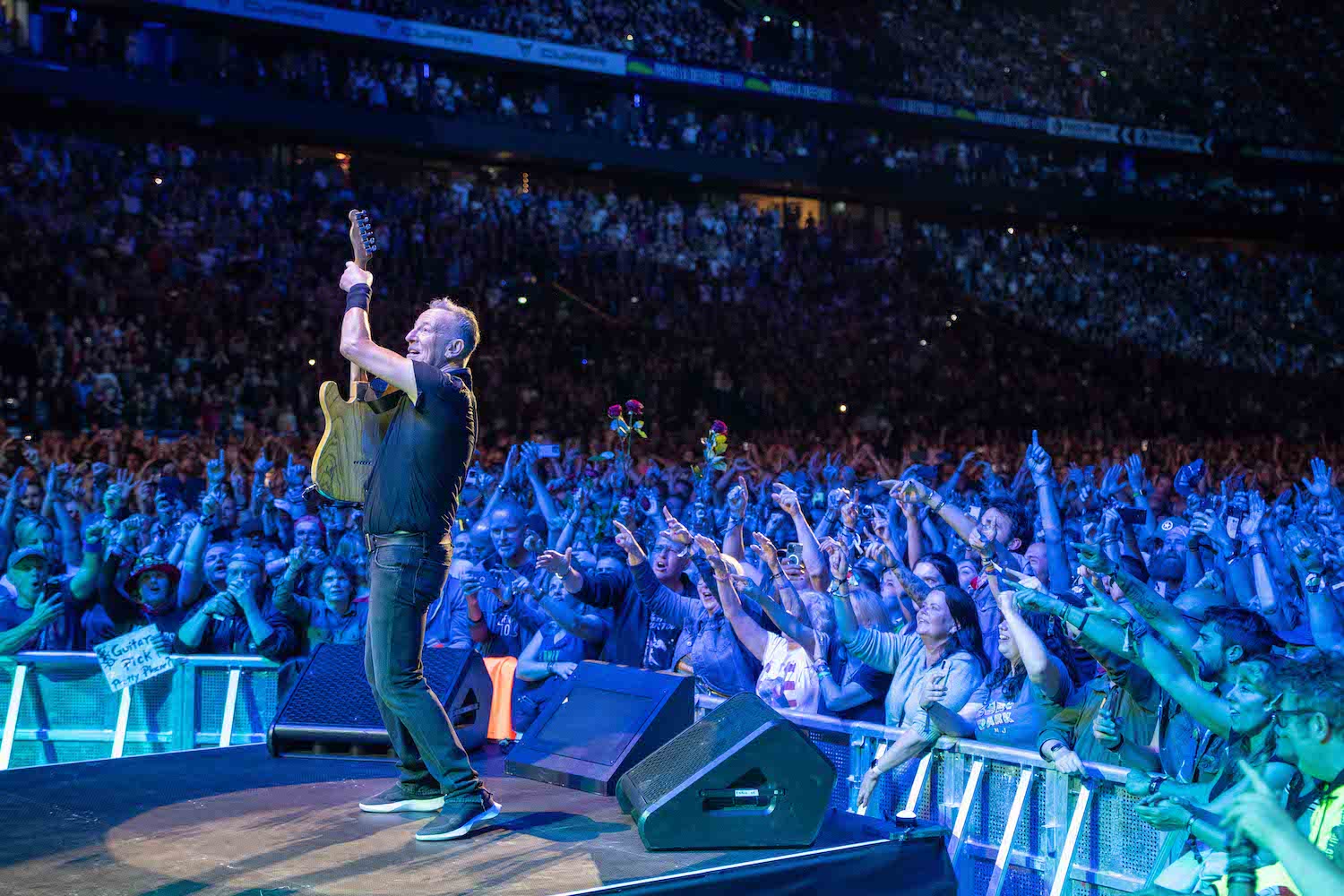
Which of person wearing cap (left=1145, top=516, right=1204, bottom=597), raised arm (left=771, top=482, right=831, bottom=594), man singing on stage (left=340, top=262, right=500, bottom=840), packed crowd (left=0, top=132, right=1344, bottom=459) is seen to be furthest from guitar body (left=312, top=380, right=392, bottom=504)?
packed crowd (left=0, top=132, right=1344, bottom=459)

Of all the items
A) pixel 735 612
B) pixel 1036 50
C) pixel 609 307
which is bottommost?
pixel 735 612

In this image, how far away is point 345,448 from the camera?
3.73 m

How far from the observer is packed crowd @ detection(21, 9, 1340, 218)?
1836cm

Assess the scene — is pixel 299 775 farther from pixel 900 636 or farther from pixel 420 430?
pixel 900 636

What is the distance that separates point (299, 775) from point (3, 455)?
6.19 meters

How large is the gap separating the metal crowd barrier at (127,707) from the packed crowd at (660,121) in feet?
46.0

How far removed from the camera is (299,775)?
418 cm

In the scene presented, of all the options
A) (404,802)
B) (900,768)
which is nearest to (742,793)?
(900,768)

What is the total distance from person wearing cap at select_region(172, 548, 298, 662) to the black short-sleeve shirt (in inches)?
72.7

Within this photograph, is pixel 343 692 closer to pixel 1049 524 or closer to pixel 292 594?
pixel 292 594

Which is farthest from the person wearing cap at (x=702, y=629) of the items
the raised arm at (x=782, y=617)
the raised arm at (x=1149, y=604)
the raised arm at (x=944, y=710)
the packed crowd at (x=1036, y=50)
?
the packed crowd at (x=1036, y=50)

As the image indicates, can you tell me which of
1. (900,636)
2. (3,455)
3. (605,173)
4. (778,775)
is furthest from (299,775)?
(605,173)

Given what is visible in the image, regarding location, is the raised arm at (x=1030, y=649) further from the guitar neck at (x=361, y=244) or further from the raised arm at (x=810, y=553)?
→ the guitar neck at (x=361, y=244)

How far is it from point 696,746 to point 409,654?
779 millimetres
